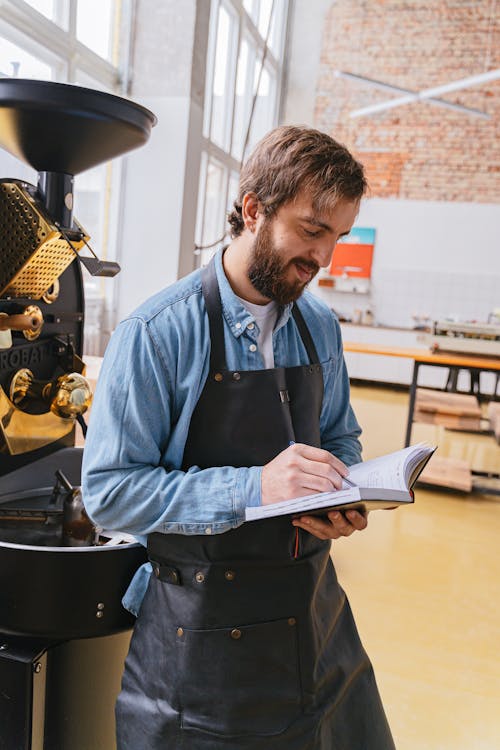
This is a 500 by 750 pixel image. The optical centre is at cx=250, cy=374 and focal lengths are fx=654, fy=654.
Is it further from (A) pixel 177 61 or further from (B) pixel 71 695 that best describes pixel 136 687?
(A) pixel 177 61

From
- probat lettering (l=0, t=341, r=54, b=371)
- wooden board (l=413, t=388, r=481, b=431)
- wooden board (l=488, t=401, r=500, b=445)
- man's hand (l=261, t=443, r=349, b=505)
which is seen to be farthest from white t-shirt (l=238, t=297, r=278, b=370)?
wooden board (l=488, t=401, r=500, b=445)

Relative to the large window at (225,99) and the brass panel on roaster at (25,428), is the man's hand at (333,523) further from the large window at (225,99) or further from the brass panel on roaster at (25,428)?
the large window at (225,99)

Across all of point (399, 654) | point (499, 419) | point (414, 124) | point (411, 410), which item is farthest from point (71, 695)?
point (414, 124)

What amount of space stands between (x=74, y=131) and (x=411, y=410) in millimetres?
4135

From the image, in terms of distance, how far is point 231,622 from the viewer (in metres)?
1.15

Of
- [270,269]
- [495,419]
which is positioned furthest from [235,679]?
[495,419]

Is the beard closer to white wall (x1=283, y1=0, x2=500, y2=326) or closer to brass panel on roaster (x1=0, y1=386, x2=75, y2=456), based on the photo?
brass panel on roaster (x1=0, y1=386, x2=75, y2=456)

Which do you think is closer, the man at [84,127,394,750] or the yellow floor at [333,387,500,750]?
the man at [84,127,394,750]

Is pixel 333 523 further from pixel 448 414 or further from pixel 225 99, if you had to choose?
pixel 225 99

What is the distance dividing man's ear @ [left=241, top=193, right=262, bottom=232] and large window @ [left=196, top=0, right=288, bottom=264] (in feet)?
14.8

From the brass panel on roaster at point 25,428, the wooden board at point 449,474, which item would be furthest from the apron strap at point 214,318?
the wooden board at point 449,474

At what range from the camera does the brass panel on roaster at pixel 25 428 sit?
1.28 m

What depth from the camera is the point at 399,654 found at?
2590 mm

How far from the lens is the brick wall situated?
8703mm
